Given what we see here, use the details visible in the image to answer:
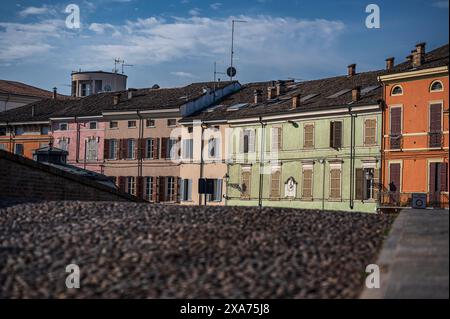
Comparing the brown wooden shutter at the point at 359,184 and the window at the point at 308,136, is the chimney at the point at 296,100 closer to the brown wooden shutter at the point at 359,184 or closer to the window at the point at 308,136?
the window at the point at 308,136

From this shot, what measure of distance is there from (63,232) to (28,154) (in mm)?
52369

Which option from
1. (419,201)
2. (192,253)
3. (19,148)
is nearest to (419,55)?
(419,201)

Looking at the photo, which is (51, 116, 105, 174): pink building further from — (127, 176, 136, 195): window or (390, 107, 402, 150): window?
(390, 107, 402, 150): window

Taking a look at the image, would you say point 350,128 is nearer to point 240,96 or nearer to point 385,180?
point 385,180

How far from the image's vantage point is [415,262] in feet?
41.7

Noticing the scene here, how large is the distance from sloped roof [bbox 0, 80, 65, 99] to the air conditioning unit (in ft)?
172

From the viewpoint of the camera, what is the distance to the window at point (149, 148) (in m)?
60.5

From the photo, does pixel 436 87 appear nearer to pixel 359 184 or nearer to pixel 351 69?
pixel 359 184

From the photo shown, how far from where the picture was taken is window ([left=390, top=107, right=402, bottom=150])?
43812 millimetres

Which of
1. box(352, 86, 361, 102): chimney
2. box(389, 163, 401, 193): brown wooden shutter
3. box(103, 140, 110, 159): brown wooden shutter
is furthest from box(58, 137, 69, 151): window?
box(389, 163, 401, 193): brown wooden shutter

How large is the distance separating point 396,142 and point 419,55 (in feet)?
14.2

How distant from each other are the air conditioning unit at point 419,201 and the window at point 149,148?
2415 centimetres

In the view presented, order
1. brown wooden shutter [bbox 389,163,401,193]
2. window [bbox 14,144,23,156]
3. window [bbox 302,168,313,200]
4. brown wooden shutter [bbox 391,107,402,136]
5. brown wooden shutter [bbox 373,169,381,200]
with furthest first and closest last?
window [bbox 14,144,23,156] < window [bbox 302,168,313,200] < brown wooden shutter [bbox 373,169,381,200] < brown wooden shutter [bbox 391,107,402,136] < brown wooden shutter [bbox 389,163,401,193]
